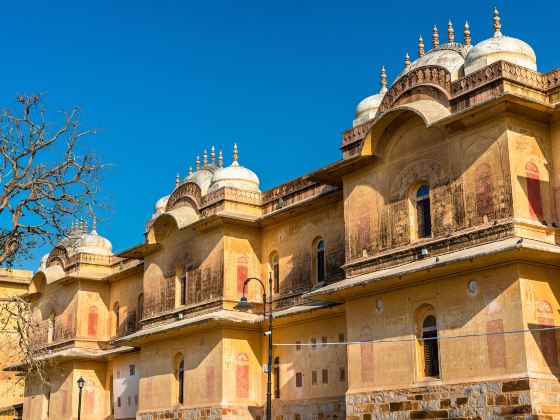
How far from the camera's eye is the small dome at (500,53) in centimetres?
1864

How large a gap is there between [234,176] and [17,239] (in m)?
12.2

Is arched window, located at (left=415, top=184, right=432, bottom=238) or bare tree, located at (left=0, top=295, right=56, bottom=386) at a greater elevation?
arched window, located at (left=415, top=184, right=432, bottom=238)

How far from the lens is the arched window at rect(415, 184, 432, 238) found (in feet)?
63.7

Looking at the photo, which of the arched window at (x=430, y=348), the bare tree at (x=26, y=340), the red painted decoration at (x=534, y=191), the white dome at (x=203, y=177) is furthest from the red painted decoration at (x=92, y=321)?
the red painted decoration at (x=534, y=191)

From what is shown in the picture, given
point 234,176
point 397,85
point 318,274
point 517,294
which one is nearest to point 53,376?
point 234,176

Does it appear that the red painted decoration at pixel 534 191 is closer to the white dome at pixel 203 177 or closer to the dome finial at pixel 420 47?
the dome finial at pixel 420 47

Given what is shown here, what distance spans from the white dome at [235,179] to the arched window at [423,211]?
8696 millimetres

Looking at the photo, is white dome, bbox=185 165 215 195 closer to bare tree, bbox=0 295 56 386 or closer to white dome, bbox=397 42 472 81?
bare tree, bbox=0 295 56 386

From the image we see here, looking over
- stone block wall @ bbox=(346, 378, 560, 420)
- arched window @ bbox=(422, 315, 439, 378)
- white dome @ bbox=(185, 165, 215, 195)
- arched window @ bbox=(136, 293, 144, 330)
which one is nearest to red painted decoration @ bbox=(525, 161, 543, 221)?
arched window @ bbox=(422, 315, 439, 378)

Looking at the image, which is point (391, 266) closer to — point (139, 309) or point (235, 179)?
point (235, 179)

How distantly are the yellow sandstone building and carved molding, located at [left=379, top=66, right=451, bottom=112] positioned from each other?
4cm

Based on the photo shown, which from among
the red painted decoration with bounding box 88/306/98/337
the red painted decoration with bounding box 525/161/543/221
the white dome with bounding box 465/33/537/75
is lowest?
the red painted decoration with bounding box 88/306/98/337

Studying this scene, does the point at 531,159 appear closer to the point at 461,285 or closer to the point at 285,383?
the point at 461,285

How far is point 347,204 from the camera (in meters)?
21.6
